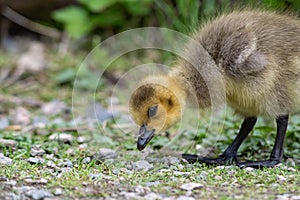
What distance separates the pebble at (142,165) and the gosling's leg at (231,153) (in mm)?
281

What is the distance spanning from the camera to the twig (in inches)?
309

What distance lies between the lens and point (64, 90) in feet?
20.3

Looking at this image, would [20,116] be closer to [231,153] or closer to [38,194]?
[231,153]

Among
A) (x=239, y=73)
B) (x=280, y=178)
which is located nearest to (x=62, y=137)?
(x=239, y=73)

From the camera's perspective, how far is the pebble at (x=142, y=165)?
133 inches

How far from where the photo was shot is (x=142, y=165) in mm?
3428

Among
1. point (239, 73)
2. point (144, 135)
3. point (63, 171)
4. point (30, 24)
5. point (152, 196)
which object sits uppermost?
point (30, 24)

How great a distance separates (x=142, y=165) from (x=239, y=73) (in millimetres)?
776

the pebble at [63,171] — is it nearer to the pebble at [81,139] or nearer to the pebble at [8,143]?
the pebble at [8,143]

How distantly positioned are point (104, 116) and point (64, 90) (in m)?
1.18

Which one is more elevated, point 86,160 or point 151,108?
point 151,108

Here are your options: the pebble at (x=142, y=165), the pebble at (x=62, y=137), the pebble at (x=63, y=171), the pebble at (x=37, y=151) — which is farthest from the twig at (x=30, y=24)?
the pebble at (x=63, y=171)

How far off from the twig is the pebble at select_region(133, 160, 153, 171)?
4768 mm

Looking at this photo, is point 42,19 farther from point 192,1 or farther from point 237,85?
point 237,85
